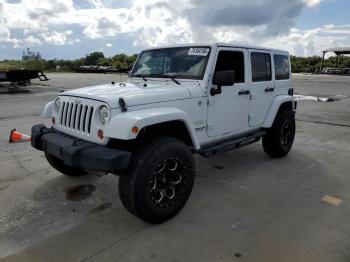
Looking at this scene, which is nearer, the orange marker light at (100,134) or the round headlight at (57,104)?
the orange marker light at (100,134)

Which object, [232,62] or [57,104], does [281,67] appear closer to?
[232,62]

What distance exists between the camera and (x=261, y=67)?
5.26 metres

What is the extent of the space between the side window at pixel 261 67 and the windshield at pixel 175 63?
1.02 metres

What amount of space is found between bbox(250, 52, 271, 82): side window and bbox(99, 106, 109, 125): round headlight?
2454 mm

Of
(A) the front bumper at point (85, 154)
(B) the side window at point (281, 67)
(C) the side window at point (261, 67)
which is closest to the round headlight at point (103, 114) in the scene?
(A) the front bumper at point (85, 154)

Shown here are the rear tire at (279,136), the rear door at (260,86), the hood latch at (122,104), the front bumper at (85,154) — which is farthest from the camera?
the rear tire at (279,136)

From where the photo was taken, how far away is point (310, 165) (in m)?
5.49

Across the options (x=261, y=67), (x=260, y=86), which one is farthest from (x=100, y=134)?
(x=261, y=67)

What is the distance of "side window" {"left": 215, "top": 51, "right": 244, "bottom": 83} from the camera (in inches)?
174

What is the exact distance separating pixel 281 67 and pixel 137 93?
3.14 meters

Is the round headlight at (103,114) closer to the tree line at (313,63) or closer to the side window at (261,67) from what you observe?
the side window at (261,67)

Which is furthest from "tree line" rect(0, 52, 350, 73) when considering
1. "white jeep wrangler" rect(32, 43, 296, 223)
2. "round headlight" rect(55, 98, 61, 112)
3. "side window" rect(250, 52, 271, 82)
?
"round headlight" rect(55, 98, 61, 112)

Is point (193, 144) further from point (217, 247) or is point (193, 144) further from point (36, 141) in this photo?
point (36, 141)

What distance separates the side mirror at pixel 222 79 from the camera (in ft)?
13.2
